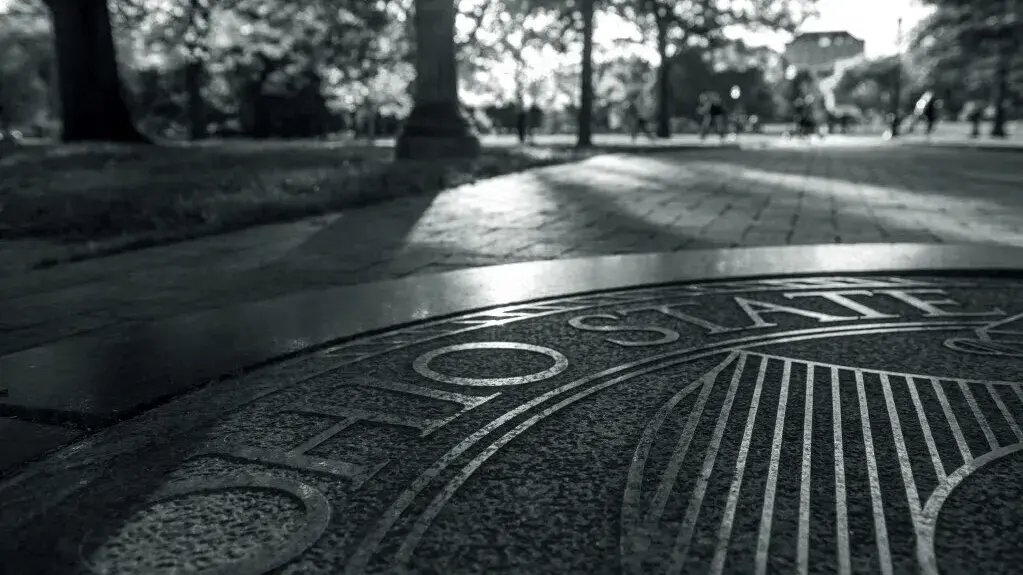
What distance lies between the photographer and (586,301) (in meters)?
3.73

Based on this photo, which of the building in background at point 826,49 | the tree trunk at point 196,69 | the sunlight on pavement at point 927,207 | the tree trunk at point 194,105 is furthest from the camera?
the building in background at point 826,49

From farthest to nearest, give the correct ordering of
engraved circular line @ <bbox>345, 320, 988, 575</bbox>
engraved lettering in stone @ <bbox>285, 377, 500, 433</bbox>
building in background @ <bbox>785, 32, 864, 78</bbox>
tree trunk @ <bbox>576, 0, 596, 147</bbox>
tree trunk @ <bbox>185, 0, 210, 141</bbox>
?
1. building in background @ <bbox>785, 32, 864, 78</bbox>
2. tree trunk @ <bbox>185, 0, 210, 141</bbox>
3. tree trunk @ <bbox>576, 0, 596, 147</bbox>
4. engraved lettering in stone @ <bbox>285, 377, 500, 433</bbox>
5. engraved circular line @ <bbox>345, 320, 988, 575</bbox>

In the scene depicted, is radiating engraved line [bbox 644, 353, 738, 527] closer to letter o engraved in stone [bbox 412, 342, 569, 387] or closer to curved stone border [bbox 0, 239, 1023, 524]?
letter o engraved in stone [bbox 412, 342, 569, 387]

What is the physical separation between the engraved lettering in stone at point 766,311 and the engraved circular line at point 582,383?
13 centimetres

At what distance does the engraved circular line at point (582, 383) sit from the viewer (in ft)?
5.18

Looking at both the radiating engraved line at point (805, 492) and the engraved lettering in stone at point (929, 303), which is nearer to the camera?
the radiating engraved line at point (805, 492)

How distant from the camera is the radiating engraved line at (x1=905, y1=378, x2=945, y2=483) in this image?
6.06 ft

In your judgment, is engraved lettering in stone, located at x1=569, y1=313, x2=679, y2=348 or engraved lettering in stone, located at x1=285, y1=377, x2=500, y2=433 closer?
engraved lettering in stone, located at x1=285, y1=377, x2=500, y2=433

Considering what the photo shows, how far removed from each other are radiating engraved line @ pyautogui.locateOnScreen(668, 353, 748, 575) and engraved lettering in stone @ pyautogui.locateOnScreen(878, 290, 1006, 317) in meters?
1.51

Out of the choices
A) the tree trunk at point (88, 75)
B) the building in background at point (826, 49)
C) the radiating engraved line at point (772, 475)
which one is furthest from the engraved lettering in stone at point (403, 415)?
the building in background at point (826, 49)

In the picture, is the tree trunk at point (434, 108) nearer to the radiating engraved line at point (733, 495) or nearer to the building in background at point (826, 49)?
the radiating engraved line at point (733, 495)

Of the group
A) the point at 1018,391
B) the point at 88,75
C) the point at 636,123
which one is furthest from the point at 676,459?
the point at 636,123

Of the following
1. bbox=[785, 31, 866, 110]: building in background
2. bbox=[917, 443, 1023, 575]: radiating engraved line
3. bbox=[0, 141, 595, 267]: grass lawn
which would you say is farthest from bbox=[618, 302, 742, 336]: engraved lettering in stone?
bbox=[785, 31, 866, 110]: building in background

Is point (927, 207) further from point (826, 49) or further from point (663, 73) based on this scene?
point (826, 49)
